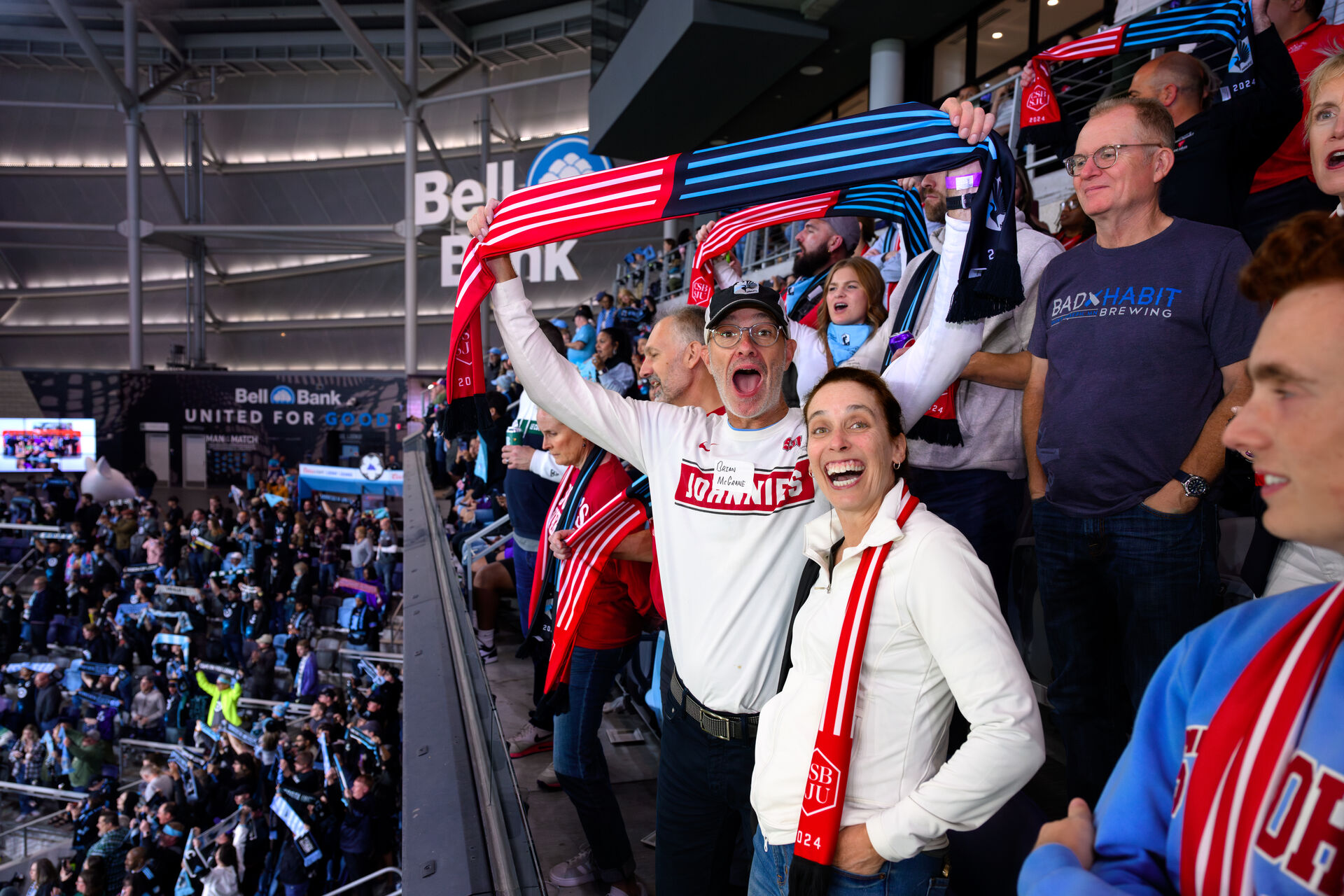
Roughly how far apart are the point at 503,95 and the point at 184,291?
1150 centimetres

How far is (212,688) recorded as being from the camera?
10273 millimetres

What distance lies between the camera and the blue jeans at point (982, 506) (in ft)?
7.46

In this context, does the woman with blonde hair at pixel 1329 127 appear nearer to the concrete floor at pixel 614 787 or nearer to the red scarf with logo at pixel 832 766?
the red scarf with logo at pixel 832 766

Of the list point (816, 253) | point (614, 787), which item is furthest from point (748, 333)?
point (614, 787)

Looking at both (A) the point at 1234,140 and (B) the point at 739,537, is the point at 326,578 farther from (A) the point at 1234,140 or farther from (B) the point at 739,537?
(A) the point at 1234,140

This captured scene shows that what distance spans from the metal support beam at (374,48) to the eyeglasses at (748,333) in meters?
18.5

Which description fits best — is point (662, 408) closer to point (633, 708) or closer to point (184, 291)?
point (633, 708)

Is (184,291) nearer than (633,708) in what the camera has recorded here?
No


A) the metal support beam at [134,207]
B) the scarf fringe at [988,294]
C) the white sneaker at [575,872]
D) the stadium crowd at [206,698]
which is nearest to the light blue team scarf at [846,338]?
the scarf fringe at [988,294]

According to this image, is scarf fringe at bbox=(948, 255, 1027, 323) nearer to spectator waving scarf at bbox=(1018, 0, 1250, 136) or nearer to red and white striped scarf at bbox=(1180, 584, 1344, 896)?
red and white striped scarf at bbox=(1180, 584, 1344, 896)

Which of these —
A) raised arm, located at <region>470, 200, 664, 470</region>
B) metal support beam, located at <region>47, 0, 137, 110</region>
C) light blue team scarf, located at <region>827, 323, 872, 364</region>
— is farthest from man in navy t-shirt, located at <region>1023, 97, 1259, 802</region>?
metal support beam, located at <region>47, 0, 137, 110</region>

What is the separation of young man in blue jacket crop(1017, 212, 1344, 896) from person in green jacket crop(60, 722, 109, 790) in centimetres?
1198

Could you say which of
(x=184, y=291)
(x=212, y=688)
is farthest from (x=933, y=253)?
(x=184, y=291)

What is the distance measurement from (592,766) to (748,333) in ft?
4.62
